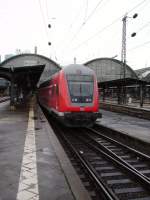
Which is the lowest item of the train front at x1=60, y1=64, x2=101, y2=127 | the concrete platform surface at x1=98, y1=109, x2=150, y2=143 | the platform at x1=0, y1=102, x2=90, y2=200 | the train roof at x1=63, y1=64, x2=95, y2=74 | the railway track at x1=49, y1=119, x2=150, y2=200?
the railway track at x1=49, y1=119, x2=150, y2=200

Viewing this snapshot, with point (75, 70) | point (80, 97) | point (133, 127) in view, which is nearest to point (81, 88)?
point (80, 97)

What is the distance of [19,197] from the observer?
436 centimetres

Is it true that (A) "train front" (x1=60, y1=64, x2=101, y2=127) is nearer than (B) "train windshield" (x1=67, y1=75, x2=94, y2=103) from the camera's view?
Yes

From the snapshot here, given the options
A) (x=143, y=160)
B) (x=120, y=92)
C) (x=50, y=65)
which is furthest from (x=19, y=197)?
(x=50, y=65)

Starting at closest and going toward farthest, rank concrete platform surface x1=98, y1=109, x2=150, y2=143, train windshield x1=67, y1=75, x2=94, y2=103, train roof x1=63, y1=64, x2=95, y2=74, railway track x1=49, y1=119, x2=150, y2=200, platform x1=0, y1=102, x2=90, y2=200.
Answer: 1. platform x1=0, y1=102, x2=90, y2=200
2. railway track x1=49, y1=119, x2=150, y2=200
3. concrete platform surface x1=98, y1=109, x2=150, y2=143
4. train windshield x1=67, y1=75, x2=94, y2=103
5. train roof x1=63, y1=64, x2=95, y2=74

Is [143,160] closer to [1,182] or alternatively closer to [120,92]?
[1,182]

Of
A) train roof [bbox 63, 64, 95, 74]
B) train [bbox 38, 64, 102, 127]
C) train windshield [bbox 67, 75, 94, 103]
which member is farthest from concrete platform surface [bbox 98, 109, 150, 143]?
train roof [bbox 63, 64, 95, 74]

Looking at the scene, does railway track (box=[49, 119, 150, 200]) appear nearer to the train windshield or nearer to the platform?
the platform

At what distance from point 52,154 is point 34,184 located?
242cm

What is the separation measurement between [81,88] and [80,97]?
483 mm

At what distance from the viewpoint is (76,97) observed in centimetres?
1370

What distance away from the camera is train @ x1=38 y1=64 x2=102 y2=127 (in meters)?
13.4

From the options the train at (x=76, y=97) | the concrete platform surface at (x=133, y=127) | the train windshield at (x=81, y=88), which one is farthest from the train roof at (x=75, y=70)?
the concrete platform surface at (x=133, y=127)

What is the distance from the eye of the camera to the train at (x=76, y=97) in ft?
44.0
